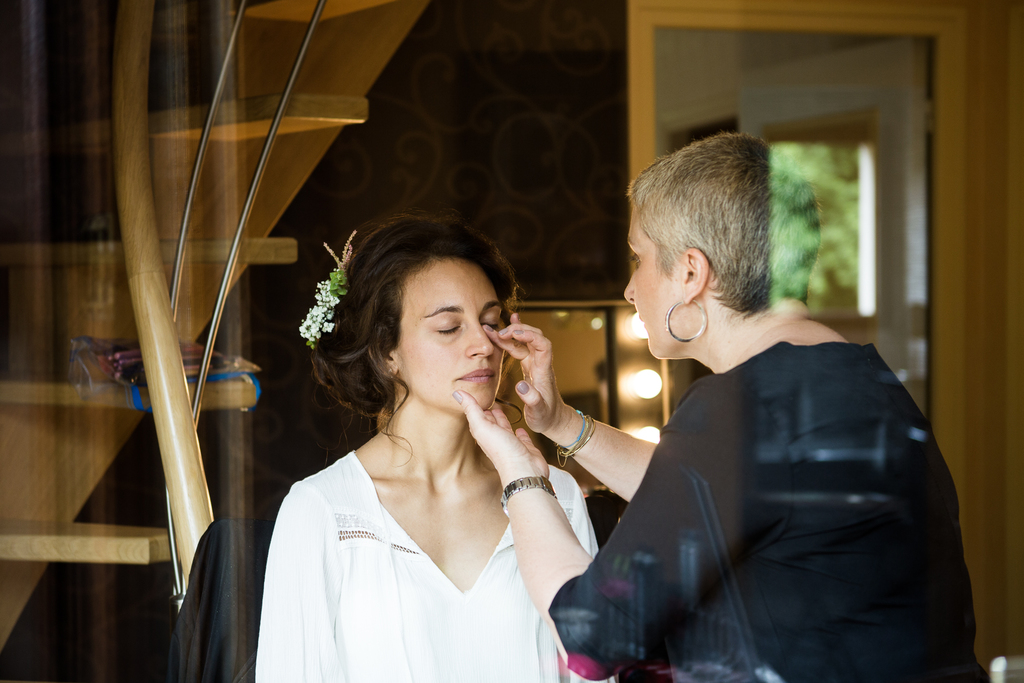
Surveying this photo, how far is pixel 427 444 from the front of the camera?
43.7 inches

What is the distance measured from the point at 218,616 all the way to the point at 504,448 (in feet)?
1.48

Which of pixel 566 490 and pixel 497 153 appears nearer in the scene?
pixel 566 490

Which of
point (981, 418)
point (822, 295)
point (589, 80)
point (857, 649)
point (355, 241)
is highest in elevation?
point (589, 80)

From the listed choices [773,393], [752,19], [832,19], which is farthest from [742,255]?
[832,19]

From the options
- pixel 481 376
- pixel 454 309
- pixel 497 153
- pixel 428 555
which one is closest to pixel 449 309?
pixel 454 309

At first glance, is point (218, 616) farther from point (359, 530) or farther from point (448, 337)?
point (448, 337)

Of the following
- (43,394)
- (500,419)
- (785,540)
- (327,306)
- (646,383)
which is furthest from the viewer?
(646,383)

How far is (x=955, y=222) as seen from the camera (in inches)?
33.5

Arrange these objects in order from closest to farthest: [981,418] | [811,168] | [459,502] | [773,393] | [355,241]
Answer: [773,393]
[811,168]
[981,418]
[459,502]
[355,241]

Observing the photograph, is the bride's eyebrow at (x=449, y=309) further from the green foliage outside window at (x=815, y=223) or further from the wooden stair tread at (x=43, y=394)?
the green foliage outside window at (x=815, y=223)

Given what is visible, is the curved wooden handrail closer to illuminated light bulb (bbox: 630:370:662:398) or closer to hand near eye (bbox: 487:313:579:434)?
hand near eye (bbox: 487:313:579:434)

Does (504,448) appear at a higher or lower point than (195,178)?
lower

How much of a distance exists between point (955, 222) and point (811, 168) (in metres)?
0.18

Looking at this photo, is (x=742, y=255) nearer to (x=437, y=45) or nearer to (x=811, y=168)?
(x=811, y=168)
